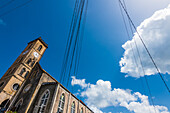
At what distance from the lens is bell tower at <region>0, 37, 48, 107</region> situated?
20141mm

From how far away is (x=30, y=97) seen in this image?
649 inches

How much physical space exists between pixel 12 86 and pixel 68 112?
47.9 feet

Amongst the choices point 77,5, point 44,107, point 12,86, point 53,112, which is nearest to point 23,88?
point 12,86

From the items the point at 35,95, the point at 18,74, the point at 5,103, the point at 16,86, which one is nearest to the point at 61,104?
the point at 35,95

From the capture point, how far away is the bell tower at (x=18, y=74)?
66.1 ft

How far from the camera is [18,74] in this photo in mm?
23609

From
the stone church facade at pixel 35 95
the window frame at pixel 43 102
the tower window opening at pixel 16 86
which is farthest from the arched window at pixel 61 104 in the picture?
the tower window opening at pixel 16 86

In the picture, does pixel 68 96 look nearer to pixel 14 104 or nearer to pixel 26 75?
pixel 14 104

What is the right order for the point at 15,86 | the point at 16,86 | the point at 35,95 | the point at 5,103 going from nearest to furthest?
the point at 35,95
the point at 5,103
the point at 15,86
the point at 16,86

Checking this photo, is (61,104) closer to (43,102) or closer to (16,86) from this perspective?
(43,102)

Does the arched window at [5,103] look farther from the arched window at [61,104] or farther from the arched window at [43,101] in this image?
the arched window at [61,104]

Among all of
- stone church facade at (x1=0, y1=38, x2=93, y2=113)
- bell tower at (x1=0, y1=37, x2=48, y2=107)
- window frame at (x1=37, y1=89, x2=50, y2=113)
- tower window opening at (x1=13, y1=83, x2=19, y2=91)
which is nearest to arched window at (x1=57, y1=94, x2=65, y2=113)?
stone church facade at (x1=0, y1=38, x2=93, y2=113)

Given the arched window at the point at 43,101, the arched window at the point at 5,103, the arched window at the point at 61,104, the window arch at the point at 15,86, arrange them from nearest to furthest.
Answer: the arched window at the point at 43,101 < the arched window at the point at 61,104 < the arched window at the point at 5,103 < the window arch at the point at 15,86

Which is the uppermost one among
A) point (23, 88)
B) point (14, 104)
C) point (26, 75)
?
point (26, 75)
